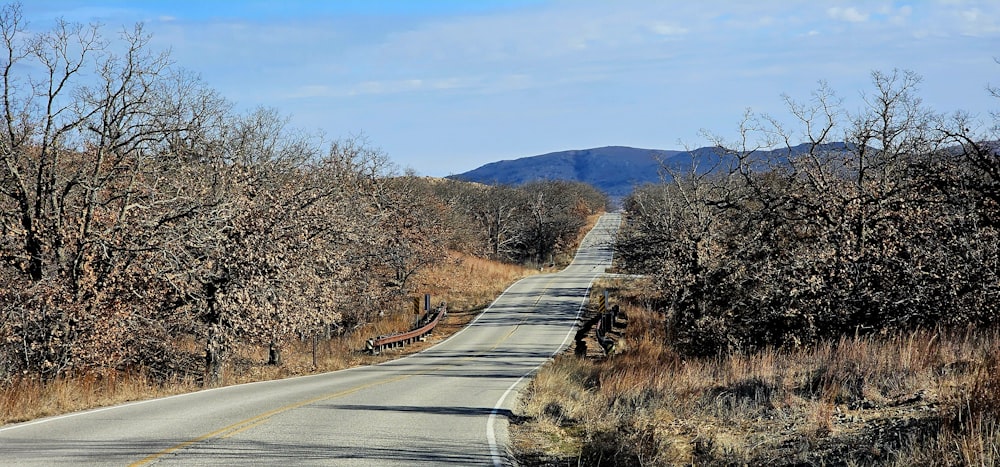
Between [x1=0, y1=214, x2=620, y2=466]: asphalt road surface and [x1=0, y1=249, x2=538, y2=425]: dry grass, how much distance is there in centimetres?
85

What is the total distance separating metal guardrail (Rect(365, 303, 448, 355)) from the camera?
32844mm

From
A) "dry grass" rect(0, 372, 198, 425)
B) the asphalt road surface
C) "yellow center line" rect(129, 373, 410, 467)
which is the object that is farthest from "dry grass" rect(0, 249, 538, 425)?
"yellow center line" rect(129, 373, 410, 467)

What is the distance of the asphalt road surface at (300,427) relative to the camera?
8.94m

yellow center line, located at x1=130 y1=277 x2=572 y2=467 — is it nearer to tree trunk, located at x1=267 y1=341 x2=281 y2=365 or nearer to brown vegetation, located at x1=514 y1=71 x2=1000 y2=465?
brown vegetation, located at x1=514 y1=71 x2=1000 y2=465

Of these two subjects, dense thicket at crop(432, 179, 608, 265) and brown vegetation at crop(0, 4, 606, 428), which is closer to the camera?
brown vegetation at crop(0, 4, 606, 428)

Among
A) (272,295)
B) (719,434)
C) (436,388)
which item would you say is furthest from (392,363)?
(719,434)

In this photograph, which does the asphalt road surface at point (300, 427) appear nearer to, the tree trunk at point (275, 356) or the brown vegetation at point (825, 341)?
the brown vegetation at point (825, 341)

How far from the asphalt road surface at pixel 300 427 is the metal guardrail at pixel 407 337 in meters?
10.2

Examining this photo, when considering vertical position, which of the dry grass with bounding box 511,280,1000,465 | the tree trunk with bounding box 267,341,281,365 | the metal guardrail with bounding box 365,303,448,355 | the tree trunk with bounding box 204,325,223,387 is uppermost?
the dry grass with bounding box 511,280,1000,465

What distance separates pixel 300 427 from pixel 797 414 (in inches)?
251

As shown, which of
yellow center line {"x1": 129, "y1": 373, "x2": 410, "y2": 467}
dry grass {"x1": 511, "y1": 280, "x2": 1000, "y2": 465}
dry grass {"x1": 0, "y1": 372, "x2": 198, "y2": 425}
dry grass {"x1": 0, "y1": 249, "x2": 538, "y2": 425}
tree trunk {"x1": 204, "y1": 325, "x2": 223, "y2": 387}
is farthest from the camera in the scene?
tree trunk {"x1": 204, "y1": 325, "x2": 223, "y2": 387}

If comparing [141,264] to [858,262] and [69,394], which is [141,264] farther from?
[858,262]

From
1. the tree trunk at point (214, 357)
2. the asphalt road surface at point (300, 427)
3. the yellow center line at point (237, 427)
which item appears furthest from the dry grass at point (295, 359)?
the yellow center line at point (237, 427)

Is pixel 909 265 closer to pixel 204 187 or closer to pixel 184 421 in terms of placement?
pixel 184 421
